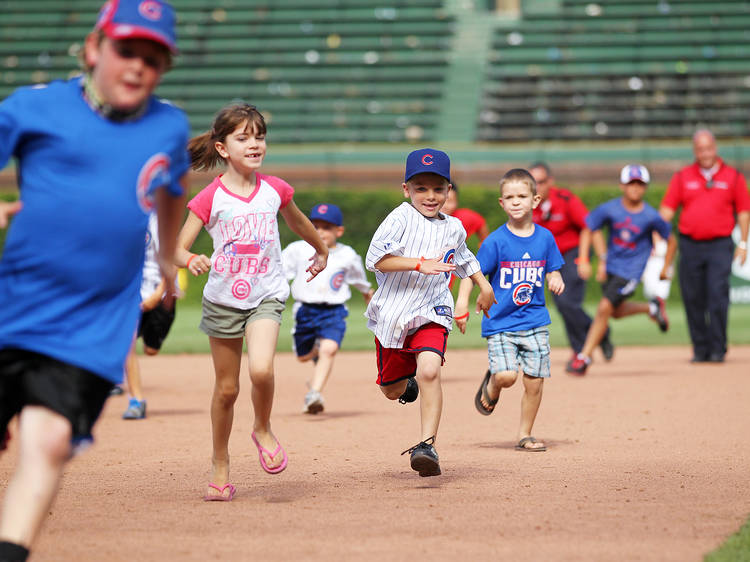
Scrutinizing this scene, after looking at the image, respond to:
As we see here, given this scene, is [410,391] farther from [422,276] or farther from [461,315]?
[422,276]

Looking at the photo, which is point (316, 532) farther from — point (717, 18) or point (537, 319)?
point (717, 18)

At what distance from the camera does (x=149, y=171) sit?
395cm

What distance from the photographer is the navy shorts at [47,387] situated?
3711 millimetres

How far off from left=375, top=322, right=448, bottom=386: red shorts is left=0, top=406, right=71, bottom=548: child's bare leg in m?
3.07

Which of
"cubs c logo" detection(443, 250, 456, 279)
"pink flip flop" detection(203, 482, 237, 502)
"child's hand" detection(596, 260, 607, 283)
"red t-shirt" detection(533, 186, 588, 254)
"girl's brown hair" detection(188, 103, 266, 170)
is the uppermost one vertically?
"red t-shirt" detection(533, 186, 588, 254)

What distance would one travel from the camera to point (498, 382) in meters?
7.59

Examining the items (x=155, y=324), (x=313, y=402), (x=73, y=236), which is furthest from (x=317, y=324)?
(x=73, y=236)

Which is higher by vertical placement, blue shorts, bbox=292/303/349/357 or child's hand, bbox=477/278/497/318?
child's hand, bbox=477/278/497/318

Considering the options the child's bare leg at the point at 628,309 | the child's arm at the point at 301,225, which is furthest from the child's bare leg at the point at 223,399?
the child's bare leg at the point at 628,309

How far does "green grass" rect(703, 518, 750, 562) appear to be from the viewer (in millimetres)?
4367

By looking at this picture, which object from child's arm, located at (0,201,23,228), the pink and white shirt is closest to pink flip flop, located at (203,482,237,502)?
the pink and white shirt

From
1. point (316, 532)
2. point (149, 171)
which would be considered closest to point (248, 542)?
point (316, 532)

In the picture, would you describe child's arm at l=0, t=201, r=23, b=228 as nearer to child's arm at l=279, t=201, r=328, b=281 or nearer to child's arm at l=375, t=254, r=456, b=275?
child's arm at l=279, t=201, r=328, b=281

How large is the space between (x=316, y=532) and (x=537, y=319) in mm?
3052
